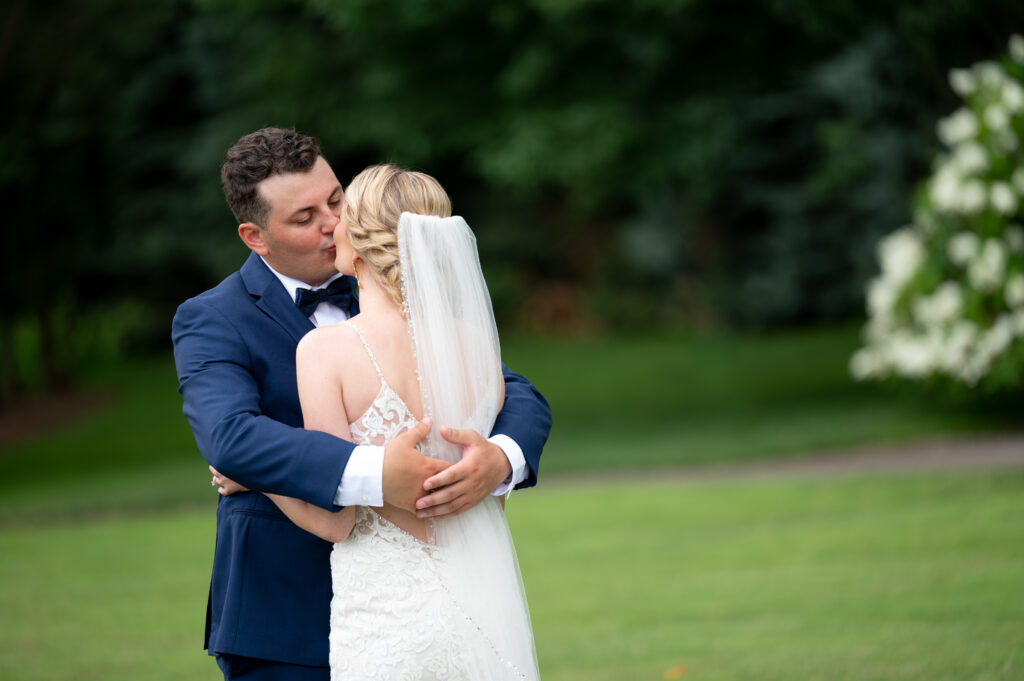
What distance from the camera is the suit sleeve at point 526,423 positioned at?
313 cm

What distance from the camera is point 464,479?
2.91 m

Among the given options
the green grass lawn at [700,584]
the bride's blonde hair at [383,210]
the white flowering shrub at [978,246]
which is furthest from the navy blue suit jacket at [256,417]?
the white flowering shrub at [978,246]

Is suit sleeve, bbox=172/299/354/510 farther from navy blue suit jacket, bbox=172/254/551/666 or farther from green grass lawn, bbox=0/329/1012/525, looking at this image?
green grass lawn, bbox=0/329/1012/525

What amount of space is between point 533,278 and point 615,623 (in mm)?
23204

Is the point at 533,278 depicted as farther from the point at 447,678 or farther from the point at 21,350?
the point at 447,678

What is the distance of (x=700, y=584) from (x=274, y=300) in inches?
201

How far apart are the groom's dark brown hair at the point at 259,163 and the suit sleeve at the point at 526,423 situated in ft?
2.70

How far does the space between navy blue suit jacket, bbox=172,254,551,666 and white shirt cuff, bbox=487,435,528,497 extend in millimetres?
31

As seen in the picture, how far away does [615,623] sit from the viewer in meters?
6.86

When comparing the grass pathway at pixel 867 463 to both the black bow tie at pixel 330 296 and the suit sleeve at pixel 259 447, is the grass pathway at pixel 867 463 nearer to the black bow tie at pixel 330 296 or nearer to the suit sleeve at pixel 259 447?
the black bow tie at pixel 330 296

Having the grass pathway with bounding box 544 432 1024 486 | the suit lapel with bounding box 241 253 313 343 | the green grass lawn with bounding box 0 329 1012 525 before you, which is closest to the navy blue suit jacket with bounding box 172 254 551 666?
the suit lapel with bounding box 241 253 313 343

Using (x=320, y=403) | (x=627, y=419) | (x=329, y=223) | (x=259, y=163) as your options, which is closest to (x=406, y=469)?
(x=320, y=403)

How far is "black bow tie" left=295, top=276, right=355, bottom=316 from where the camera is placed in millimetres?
3250

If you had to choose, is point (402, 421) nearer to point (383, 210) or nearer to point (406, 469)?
point (406, 469)
